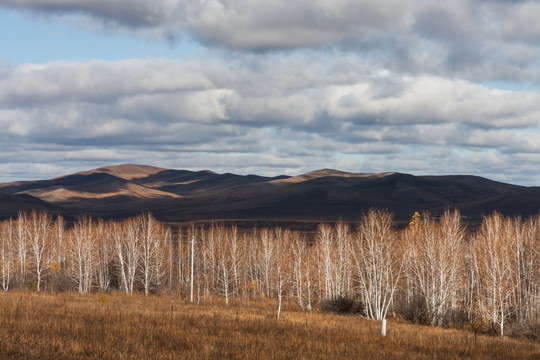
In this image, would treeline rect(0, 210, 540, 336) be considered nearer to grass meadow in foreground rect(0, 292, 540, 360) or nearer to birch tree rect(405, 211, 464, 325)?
birch tree rect(405, 211, 464, 325)

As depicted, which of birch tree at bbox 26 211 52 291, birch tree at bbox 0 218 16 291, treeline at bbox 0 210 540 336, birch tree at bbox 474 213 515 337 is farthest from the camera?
birch tree at bbox 26 211 52 291

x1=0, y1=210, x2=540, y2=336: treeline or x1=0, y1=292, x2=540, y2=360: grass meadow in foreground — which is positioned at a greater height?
x1=0, y1=292, x2=540, y2=360: grass meadow in foreground

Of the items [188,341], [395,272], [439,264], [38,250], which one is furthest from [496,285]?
[38,250]

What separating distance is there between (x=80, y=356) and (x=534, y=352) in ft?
65.2

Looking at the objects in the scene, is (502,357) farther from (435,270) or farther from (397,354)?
(435,270)

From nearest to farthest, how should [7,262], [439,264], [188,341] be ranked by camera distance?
[188,341]
[439,264]
[7,262]

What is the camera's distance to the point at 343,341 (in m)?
23.1

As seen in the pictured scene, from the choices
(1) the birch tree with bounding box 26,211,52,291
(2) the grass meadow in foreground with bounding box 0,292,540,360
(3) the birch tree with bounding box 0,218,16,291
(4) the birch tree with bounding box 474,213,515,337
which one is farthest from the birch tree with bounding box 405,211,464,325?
(3) the birch tree with bounding box 0,218,16,291

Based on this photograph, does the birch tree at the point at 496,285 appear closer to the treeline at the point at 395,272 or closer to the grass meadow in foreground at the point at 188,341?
the treeline at the point at 395,272

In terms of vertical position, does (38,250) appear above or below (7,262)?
above

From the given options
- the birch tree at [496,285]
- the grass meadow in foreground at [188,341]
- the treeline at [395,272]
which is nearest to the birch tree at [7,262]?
the treeline at [395,272]

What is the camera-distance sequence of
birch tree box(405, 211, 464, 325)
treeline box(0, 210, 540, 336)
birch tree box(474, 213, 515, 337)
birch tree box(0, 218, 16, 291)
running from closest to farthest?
birch tree box(474, 213, 515, 337)
treeline box(0, 210, 540, 336)
birch tree box(405, 211, 464, 325)
birch tree box(0, 218, 16, 291)

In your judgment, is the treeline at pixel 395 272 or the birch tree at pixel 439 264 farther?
the birch tree at pixel 439 264

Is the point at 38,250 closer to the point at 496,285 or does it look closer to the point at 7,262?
the point at 7,262
